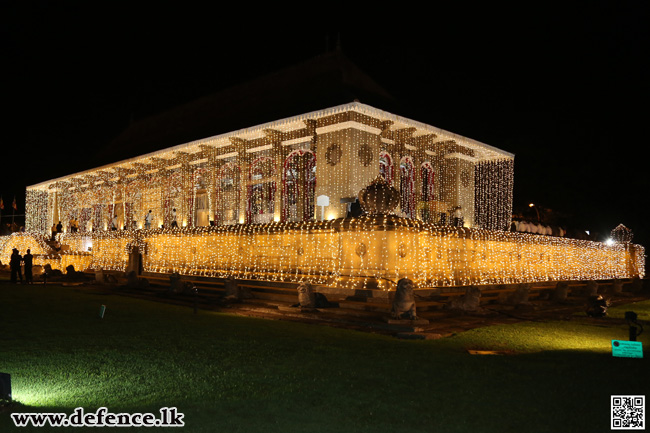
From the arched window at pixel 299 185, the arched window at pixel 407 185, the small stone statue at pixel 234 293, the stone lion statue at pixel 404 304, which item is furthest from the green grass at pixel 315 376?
the arched window at pixel 407 185

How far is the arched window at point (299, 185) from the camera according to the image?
1953cm

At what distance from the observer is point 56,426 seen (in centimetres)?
389

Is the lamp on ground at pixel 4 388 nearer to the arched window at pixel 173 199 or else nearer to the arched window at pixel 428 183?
the arched window at pixel 428 183

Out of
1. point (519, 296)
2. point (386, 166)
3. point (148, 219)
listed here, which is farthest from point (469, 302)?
point (148, 219)

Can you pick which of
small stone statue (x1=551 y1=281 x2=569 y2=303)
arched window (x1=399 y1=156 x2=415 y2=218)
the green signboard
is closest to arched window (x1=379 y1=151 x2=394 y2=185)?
arched window (x1=399 y1=156 x2=415 y2=218)

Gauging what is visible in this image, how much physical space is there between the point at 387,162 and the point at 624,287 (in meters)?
11.1

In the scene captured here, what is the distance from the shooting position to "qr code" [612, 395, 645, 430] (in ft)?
13.7

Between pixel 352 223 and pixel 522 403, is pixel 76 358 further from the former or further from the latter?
pixel 352 223

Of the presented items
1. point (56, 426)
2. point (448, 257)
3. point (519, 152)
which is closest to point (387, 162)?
point (448, 257)

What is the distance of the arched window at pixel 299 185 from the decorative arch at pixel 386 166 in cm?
263

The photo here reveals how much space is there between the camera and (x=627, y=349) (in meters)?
6.62

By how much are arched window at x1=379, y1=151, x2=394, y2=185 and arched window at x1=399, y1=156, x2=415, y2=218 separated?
1.01 metres

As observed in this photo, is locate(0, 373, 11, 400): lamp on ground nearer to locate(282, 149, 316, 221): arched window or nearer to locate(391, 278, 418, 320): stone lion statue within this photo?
locate(391, 278, 418, 320): stone lion statue

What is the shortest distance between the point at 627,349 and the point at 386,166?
46.0 feet
